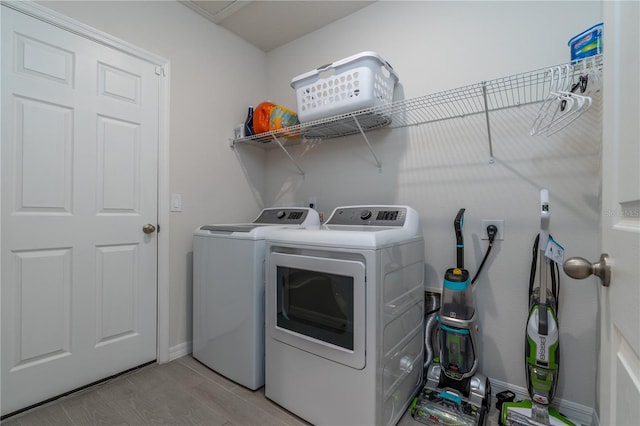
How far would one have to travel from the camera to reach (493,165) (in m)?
1.66

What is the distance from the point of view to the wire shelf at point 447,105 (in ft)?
4.84

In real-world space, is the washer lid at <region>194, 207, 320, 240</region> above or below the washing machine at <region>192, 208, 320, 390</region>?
above

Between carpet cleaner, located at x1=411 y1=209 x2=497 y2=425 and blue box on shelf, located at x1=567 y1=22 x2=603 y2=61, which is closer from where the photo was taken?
blue box on shelf, located at x1=567 y1=22 x2=603 y2=61

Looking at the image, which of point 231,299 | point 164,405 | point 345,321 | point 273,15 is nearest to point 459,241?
point 345,321

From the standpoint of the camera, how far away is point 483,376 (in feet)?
5.22

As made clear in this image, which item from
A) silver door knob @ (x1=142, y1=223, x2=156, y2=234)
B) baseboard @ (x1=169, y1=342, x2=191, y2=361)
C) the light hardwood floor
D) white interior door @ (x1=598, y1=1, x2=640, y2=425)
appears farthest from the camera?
baseboard @ (x1=169, y1=342, x2=191, y2=361)

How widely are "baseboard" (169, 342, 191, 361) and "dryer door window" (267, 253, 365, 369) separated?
0.96 metres

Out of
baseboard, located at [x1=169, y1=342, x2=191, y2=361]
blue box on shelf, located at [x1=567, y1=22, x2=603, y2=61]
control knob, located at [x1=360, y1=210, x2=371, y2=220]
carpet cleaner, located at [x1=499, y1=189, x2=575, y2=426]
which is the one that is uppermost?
blue box on shelf, located at [x1=567, y1=22, x2=603, y2=61]

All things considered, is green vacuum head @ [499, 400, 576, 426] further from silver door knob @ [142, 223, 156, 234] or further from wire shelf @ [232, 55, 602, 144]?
silver door knob @ [142, 223, 156, 234]

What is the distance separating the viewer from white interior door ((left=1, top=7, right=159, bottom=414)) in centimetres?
146

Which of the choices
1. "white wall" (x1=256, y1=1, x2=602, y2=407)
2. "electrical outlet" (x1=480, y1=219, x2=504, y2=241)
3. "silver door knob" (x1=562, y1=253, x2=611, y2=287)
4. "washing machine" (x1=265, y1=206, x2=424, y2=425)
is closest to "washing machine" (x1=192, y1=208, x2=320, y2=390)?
"washing machine" (x1=265, y1=206, x2=424, y2=425)

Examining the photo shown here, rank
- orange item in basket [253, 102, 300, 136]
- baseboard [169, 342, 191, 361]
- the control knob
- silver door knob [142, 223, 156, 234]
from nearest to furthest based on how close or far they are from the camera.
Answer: the control knob
silver door knob [142, 223, 156, 234]
baseboard [169, 342, 191, 361]
orange item in basket [253, 102, 300, 136]

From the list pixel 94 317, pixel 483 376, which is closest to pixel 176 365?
pixel 94 317

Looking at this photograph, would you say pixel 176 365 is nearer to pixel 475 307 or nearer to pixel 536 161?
pixel 475 307
